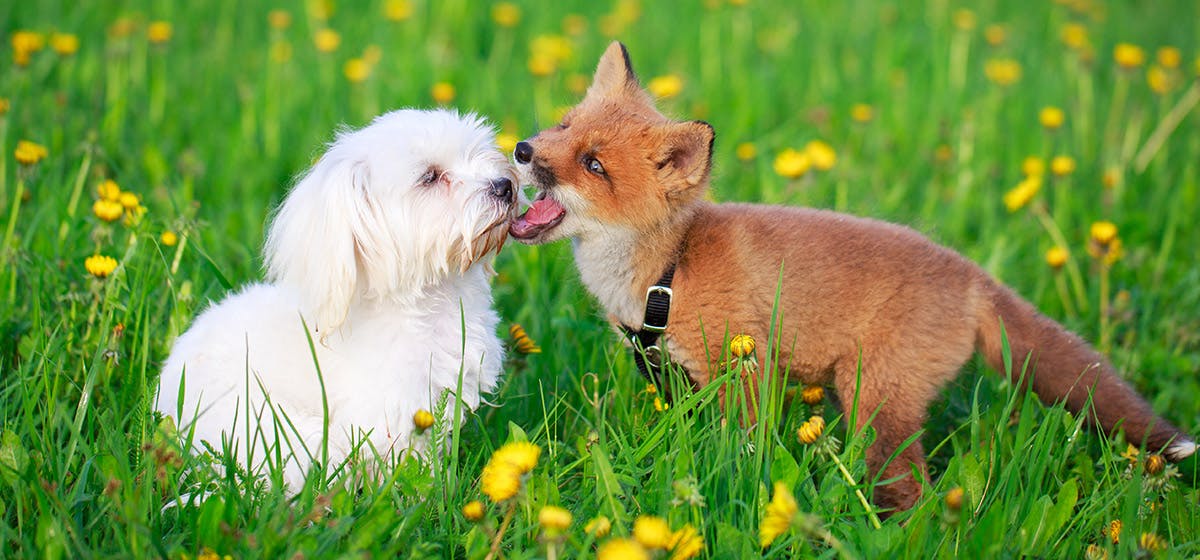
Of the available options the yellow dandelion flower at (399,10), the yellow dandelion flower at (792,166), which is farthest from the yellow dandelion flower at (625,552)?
the yellow dandelion flower at (399,10)

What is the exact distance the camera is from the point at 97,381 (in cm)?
327

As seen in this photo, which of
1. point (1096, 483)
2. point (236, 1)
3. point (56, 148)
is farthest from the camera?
point (236, 1)

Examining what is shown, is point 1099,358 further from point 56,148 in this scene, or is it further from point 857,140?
point 56,148

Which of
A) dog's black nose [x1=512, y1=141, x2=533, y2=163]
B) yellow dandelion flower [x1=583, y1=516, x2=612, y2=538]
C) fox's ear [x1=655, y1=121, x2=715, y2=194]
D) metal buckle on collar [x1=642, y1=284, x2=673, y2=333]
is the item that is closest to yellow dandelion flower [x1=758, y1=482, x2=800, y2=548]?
yellow dandelion flower [x1=583, y1=516, x2=612, y2=538]

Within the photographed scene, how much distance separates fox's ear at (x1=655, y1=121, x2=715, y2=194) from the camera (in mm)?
3248

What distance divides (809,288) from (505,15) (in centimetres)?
459

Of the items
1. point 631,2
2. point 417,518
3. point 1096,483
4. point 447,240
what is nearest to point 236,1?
point 631,2

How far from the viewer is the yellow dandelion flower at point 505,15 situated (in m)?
7.32

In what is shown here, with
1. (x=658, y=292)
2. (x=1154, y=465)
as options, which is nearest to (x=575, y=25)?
(x=658, y=292)

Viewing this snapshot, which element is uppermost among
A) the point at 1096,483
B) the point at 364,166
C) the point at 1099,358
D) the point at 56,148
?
the point at 364,166

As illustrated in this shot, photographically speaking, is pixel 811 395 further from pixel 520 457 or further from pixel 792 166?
pixel 792 166

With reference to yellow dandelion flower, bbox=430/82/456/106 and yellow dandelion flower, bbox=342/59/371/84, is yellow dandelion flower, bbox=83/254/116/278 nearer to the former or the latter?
yellow dandelion flower, bbox=430/82/456/106

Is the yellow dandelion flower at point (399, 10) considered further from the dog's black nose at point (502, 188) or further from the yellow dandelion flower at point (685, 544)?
the yellow dandelion flower at point (685, 544)

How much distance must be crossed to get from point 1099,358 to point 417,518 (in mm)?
2227
